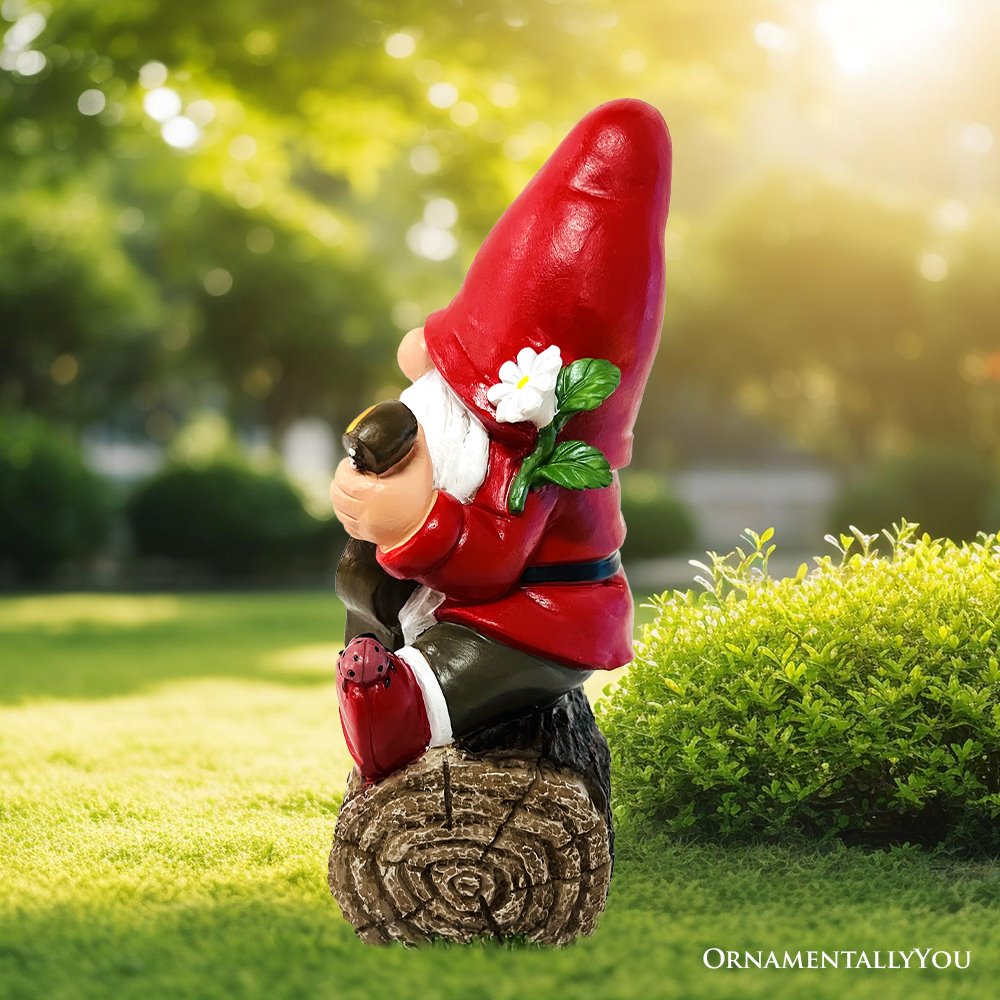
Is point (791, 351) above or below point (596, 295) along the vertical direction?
below

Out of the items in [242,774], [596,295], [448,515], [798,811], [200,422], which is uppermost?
[596,295]

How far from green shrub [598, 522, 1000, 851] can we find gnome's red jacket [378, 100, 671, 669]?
24.8 inches

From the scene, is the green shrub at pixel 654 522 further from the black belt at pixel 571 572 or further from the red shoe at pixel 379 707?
the red shoe at pixel 379 707

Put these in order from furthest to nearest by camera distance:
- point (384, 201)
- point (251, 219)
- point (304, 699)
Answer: point (384, 201), point (251, 219), point (304, 699)

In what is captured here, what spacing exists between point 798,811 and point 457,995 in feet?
4.71

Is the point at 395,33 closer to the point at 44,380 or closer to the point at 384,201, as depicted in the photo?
the point at 44,380

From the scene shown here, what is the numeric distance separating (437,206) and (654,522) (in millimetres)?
4520

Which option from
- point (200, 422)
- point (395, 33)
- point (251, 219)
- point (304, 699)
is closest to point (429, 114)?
point (395, 33)

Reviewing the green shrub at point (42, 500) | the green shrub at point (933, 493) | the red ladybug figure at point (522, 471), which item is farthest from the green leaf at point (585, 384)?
the green shrub at point (933, 493)

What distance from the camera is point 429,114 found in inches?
417

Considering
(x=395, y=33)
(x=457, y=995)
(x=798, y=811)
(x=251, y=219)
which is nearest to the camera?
(x=457, y=995)

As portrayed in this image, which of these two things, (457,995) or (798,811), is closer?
(457,995)

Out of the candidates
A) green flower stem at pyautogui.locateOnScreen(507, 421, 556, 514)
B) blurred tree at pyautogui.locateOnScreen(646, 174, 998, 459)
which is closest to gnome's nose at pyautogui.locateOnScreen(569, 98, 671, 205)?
green flower stem at pyautogui.locateOnScreen(507, 421, 556, 514)

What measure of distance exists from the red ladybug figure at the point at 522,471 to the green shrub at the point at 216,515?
11.5 meters
